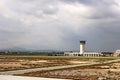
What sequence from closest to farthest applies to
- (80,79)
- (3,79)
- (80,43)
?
(3,79) < (80,79) < (80,43)

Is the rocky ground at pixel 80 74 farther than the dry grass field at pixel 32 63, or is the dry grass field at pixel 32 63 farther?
the dry grass field at pixel 32 63

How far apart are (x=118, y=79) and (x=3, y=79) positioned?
11755 millimetres

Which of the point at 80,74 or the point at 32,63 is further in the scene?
the point at 32,63

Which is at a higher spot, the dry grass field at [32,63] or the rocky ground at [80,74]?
the dry grass field at [32,63]

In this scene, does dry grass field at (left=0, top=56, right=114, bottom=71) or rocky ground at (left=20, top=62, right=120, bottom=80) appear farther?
dry grass field at (left=0, top=56, right=114, bottom=71)

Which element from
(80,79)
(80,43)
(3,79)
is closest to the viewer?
(3,79)

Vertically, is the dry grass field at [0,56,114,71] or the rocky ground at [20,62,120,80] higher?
the dry grass field at [0,56,114,71]

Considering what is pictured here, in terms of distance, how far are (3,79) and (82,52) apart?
147 metres

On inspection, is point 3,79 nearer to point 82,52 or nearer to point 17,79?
point 17,79

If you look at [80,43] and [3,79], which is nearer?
[3,79]

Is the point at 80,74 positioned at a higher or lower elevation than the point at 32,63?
lower

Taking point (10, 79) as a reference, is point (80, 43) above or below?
above

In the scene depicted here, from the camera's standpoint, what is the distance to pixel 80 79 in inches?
1116

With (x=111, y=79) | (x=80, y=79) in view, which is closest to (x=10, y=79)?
(x=80, y=79)
